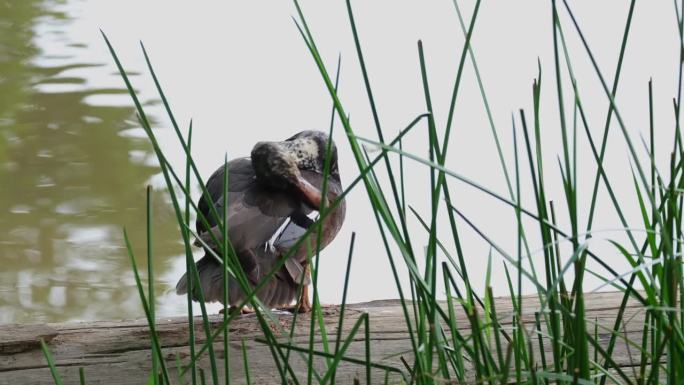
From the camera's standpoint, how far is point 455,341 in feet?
3.10

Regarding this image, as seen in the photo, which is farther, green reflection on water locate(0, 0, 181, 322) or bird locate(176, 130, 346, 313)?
green reflection on water locate(0, 0, 181, 322)

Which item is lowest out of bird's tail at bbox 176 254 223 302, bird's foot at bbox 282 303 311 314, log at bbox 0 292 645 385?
log at bbox 0 292 645 385

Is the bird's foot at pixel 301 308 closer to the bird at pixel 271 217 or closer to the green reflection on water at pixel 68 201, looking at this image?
the bird at pixel 271 217

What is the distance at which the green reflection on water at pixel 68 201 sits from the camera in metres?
4.06

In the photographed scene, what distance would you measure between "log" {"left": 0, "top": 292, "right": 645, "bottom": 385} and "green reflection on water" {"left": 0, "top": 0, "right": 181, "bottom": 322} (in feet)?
6.68

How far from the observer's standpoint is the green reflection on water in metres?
4.06

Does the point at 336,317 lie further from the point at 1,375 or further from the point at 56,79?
the point at 56,79

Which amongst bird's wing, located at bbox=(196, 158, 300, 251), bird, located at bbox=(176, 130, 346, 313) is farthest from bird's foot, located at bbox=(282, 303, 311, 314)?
bird's wing, located at bbox=(196, 158, 300, 251)

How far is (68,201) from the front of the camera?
481 cm

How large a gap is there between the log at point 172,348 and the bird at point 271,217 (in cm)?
11

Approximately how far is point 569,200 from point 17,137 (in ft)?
16.7

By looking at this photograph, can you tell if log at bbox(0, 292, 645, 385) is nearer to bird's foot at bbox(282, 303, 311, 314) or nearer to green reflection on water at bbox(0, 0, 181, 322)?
bird's foot at bbox(282, 303, 311, 314)

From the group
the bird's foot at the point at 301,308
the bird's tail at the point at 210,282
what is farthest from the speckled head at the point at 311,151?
the bird's tail at the point at 210,282

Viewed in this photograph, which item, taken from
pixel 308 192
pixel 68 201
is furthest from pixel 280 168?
pixel 68 201
